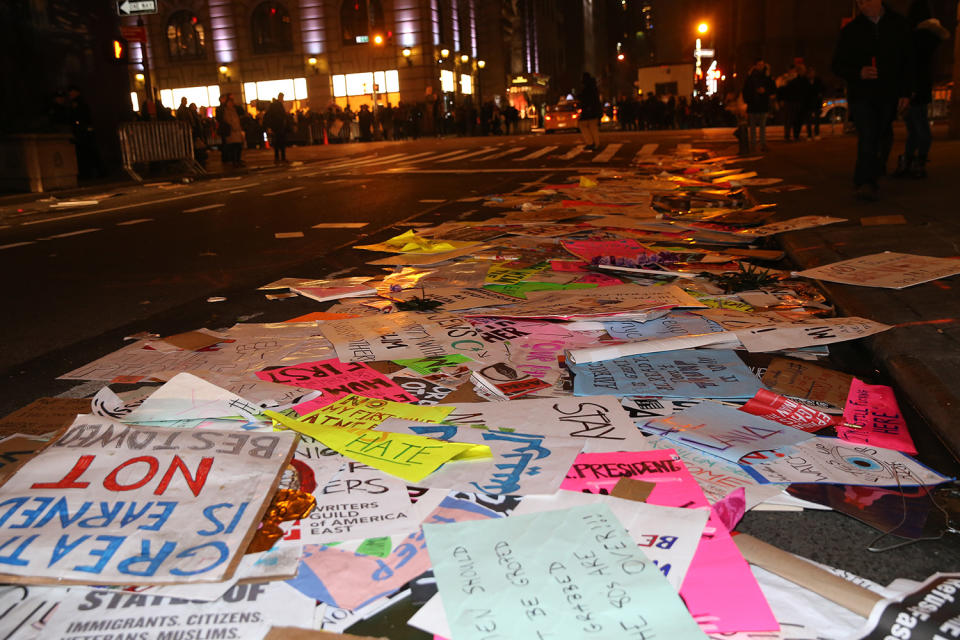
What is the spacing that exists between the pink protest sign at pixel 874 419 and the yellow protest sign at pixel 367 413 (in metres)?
1.24

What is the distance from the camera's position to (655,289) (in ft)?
12.8

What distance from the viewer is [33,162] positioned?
1307cm

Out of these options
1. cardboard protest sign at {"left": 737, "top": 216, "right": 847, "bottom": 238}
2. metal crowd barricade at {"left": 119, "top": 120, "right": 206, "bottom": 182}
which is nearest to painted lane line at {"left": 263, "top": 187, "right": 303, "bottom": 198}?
metal crowd barricade at {"left": 119, "top": 120, "right": 206, "bottom": 182}

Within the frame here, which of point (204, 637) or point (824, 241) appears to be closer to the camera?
point (204, 637)

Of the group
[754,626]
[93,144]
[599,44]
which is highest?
[599,44]

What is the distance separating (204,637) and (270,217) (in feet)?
24.3

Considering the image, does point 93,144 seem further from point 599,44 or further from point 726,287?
point 599,44

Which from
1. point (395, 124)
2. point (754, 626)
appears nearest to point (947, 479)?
point (754, 626)

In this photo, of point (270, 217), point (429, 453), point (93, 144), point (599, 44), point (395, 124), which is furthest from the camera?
point (599, 44)

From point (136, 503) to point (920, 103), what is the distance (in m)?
8.08

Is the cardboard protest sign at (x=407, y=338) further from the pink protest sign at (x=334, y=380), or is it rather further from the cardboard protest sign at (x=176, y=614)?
the cardboard protest sign at (x=176, y=614)

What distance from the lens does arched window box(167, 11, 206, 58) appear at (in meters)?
43.0

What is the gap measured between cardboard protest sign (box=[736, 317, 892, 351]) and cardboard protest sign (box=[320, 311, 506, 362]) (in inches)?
39.3

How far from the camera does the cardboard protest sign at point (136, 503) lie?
1.63 metres
